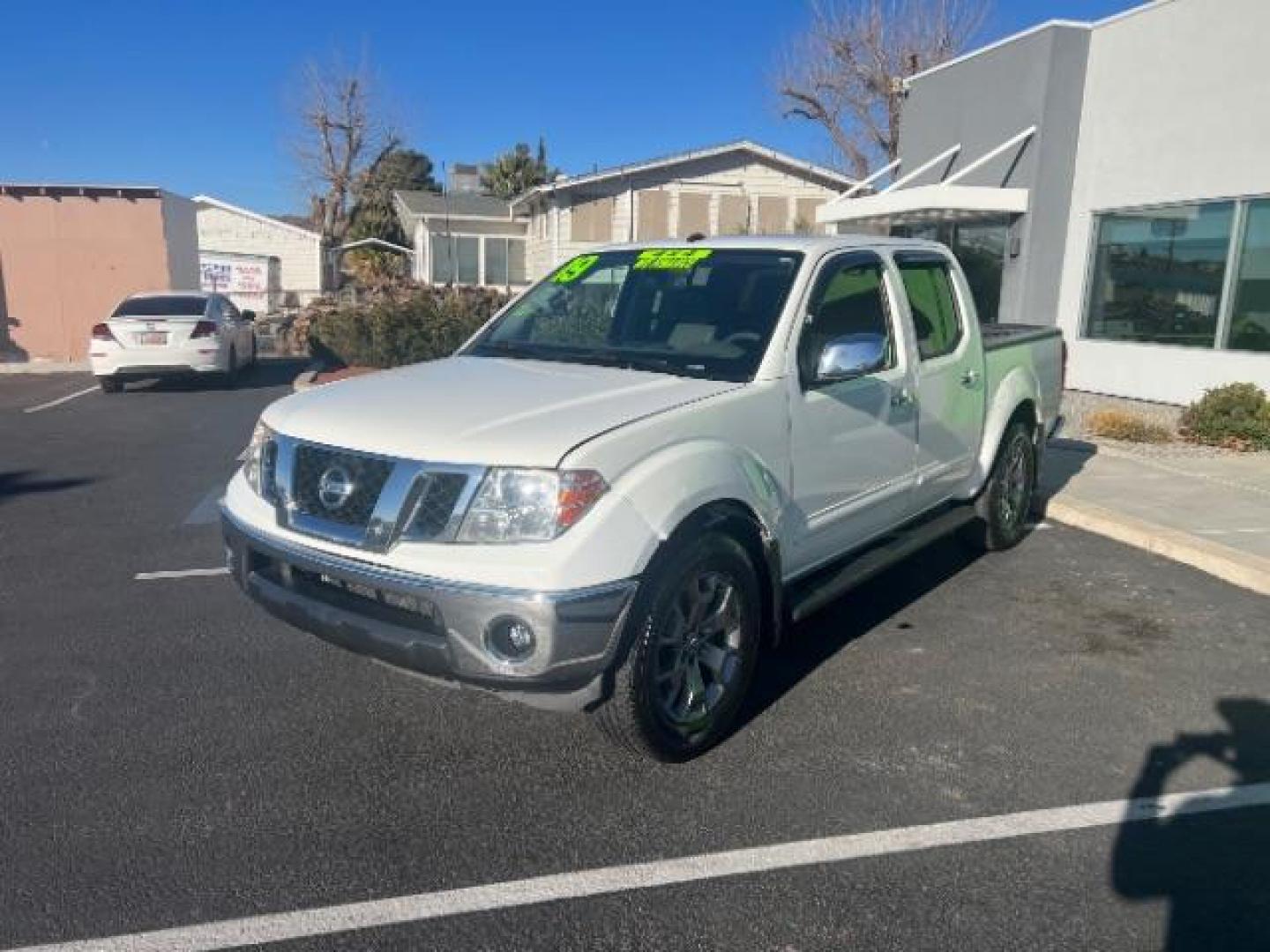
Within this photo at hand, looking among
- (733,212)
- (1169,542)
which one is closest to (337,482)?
(1169,542)

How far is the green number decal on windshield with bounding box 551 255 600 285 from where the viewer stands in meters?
4.95

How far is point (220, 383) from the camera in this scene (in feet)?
52.2

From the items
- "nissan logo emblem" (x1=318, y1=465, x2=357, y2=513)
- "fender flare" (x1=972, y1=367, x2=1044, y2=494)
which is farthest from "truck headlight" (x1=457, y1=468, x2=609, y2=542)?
"fender flare" (x1=972, y1=367, x2=1044, y2=494)

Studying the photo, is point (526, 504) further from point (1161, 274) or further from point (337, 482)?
point (1161, 274)

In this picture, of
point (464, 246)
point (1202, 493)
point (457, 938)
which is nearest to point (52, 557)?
point (457, 938)

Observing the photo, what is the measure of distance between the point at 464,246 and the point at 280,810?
3357 cm

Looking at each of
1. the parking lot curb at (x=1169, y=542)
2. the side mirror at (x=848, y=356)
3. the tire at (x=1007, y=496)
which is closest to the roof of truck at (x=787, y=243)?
the side mirror at (x=848, y=356)

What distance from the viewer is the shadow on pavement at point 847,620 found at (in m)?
4.23

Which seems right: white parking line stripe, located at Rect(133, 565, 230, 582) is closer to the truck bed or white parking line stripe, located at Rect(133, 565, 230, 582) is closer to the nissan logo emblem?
the nissan logo emblem

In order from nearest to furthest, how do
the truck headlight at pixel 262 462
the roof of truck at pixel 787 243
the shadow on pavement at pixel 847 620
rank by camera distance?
the truck headlight at pixel 262 462, the shadow on pavement at pixel 847 620, the roof of truck at pixel 787 243

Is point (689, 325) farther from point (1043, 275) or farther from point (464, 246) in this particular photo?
point (464, 246)

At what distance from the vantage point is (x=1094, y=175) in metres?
13.3

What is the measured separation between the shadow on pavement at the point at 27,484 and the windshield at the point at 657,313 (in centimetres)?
504

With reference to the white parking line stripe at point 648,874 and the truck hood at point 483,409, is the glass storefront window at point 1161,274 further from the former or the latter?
the truck hood at point 483,409
